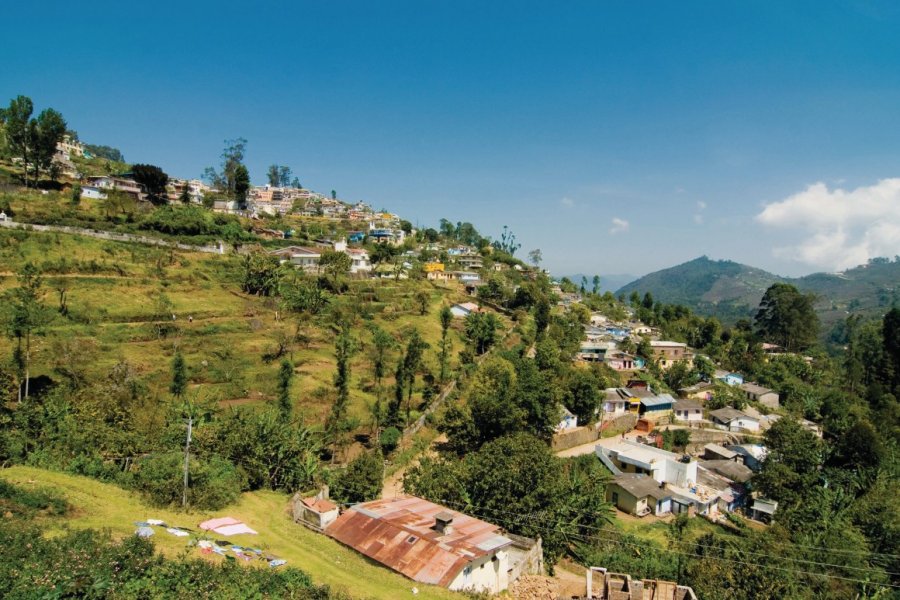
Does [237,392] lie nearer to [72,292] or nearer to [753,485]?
[72,292]

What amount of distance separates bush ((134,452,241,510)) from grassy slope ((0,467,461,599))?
46 centimetres

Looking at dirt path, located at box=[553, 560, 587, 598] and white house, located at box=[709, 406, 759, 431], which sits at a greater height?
white house, located at box=[709, 406, 759, 431]

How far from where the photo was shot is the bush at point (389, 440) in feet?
96.2

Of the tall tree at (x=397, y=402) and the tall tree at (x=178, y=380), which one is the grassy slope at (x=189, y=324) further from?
the tall tree at (x=397, y=402)

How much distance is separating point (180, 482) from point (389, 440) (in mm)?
13512

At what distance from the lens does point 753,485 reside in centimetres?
3300

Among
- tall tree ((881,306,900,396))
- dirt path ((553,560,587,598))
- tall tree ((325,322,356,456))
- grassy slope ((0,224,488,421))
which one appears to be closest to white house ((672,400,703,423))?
grassy slope ((0,224,488,421))

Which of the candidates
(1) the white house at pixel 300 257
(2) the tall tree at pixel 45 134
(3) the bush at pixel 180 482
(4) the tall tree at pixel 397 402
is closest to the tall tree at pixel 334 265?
(1) the white house at pixel 300 257

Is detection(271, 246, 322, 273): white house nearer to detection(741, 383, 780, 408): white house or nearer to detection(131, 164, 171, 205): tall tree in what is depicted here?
detection(131, 164, 171, 205): tall tree

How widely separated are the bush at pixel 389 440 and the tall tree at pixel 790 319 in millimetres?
75876

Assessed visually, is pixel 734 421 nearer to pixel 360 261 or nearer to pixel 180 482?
pixel 360 261

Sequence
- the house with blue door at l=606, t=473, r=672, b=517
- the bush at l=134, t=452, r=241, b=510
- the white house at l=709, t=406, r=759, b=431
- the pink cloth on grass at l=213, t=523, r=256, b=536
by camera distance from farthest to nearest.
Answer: the white house at l=709, t=406, r=759, b=431 → the house with blue door at l=606, t=473, r=672, b=517 → the bush at l=134, t=452, r=241, b=510 → the pink cloth on grass at l=213, t=523, r=256, b=536

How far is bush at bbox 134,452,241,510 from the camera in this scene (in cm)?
1689

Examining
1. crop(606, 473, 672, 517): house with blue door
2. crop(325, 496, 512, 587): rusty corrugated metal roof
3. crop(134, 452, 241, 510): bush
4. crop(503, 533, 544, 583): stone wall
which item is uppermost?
crop(134, 452, 241, 510): bush
